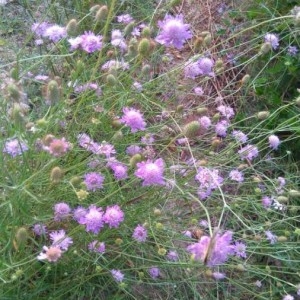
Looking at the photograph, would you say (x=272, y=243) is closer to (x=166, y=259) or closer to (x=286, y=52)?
(x=166, y=259)

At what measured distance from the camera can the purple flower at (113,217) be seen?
52.0 inches

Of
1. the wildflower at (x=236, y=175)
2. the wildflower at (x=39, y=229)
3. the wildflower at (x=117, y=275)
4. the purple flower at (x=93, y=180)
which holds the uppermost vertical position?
the purple flower at (x=93, y=180)

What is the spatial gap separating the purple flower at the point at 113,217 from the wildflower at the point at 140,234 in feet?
0.24

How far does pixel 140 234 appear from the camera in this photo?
54.8 inches

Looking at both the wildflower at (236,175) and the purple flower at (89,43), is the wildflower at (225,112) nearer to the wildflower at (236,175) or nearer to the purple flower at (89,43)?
the wildflower at (236,175)

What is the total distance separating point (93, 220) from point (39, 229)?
0.49 feet

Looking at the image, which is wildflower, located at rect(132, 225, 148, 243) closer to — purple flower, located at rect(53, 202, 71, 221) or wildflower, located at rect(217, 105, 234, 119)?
purple flower, located at rect(53, 202, 71, 221)

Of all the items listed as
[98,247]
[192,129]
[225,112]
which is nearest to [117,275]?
[98,247]

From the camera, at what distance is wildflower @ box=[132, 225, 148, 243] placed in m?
1.38

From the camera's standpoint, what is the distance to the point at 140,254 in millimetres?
1570

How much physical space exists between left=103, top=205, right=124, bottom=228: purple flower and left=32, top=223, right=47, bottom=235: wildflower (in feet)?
0.44

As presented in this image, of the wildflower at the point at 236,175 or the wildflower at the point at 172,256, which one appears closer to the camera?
the wildflower at the point at 172,256

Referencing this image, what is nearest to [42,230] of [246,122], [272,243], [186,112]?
[272,243]

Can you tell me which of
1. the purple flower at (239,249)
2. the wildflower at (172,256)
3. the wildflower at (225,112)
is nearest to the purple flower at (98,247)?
the wildflower at (172,256)
